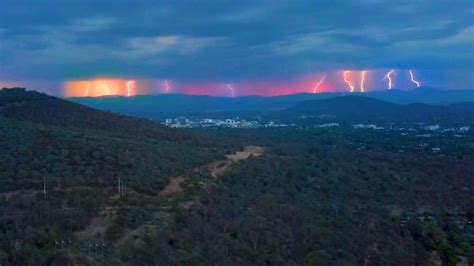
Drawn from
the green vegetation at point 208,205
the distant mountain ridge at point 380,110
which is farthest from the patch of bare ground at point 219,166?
the distant mountain ridge at point 380,110

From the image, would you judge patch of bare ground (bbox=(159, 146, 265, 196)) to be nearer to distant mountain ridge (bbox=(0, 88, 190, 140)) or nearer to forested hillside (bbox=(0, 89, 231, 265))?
forested hillside (bbox=(0, 89, 231, 265))

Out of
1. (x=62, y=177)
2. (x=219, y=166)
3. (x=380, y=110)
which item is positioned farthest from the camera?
(x=380, y=110)

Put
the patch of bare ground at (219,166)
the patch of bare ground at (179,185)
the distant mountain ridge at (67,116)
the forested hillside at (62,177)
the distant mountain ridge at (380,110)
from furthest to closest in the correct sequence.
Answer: the distant mountain ridge at (380,110), the distant mountain ridge at (67,116), the patch of bare ground at (219,166), the patch of bare ground at (179,185), the forested hillside at (62,177)

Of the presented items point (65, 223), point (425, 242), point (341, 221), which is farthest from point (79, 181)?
point (425, 242)

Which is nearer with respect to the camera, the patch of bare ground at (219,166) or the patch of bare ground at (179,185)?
the patch of bare ground at (179,185)

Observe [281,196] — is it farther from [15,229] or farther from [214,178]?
[15,229]

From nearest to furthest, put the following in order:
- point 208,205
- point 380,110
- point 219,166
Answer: point 208,205, point 219,166, point 380,110

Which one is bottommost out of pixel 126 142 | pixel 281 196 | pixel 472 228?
pixel 472 228

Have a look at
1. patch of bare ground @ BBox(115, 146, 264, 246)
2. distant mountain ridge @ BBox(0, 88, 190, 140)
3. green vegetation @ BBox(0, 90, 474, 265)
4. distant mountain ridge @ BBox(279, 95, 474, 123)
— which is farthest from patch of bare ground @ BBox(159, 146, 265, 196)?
distant mountain ridge @ BBox(279, 95, 474, 123)

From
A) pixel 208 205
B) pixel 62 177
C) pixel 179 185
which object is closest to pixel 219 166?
pixel 179 185

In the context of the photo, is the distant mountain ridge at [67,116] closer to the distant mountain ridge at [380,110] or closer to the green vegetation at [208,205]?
the green vegetation at [208,205]

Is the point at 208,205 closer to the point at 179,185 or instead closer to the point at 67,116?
the point at 179,185
